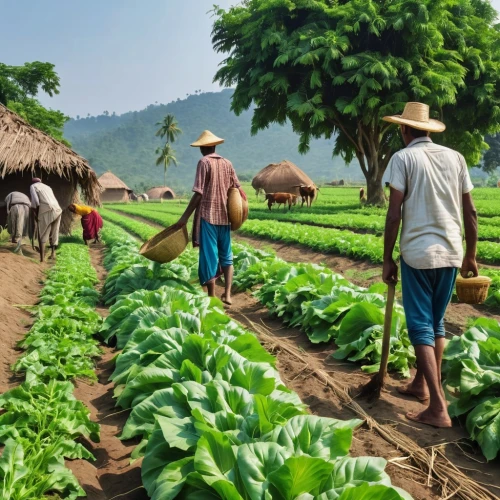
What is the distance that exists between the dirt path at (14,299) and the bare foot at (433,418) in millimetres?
3015

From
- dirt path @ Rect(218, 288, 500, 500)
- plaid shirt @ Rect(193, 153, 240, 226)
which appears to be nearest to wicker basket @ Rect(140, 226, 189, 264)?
plaid shirt @ Rect(193, 153, 240, 226)

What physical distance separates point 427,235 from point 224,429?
1897 millimetres

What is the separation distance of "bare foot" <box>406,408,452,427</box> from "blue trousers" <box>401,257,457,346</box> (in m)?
0.45

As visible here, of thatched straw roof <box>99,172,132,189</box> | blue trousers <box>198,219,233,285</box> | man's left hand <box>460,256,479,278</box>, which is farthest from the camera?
thatched straw roof <box>99,172,132,189</box>

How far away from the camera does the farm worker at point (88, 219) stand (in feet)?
49.1

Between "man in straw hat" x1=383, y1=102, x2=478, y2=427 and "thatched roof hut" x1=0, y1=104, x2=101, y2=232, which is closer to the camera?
"man in straw hat" x1=383, y1=102, x2=478, y2=427

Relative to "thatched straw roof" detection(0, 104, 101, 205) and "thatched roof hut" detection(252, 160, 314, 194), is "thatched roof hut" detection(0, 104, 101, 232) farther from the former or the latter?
"thatched roof hut" detection(252, 160, 314, 194)

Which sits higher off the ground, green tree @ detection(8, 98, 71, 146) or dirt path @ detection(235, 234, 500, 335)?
green tree @ detection(8, 98, 71, 146)

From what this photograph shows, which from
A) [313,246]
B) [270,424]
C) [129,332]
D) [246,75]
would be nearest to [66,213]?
[313,246]

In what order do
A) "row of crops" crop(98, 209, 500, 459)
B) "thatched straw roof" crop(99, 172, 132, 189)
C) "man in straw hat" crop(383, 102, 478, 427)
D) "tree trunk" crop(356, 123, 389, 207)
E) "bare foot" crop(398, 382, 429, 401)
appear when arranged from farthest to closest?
"thatched straw roof" crop(99, 172, 132, 189) < "tree trunk" crop(356, 123, 389, 207) < "bare foot" crop(398, 382, 429, 401) < "man in straw hat" crop(383, 102, 478, 427) < "row of crops" crop(98, 209, 500, 459)

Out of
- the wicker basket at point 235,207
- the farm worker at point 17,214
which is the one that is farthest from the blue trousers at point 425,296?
the farm worker at point 17,214

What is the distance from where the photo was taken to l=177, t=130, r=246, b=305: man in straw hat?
626 cm

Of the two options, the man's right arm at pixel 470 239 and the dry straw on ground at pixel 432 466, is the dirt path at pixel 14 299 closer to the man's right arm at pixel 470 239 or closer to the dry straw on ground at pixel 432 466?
the dry straw on ground at pixel 432 466

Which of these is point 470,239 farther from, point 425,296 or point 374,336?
point 374,336
